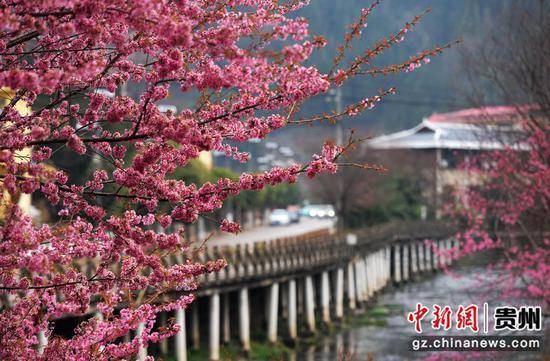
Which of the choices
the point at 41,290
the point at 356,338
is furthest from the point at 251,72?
the point at 356,338

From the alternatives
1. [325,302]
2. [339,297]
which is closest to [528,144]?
[325,302]

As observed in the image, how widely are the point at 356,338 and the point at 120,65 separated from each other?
85.8ft

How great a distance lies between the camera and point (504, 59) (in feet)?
69.6

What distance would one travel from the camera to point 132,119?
5973mm

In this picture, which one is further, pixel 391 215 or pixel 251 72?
pixel 391 215

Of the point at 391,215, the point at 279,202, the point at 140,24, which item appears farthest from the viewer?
the point at 279,202

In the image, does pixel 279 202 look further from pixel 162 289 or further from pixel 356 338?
pixel 162 289

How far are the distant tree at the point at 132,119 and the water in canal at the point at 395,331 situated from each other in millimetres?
11114

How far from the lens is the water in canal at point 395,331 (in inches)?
869

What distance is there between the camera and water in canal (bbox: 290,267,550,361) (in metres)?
22.1

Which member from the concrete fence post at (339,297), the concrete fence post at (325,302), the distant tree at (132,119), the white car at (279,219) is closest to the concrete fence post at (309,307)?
the concrete fence post at (325,302)

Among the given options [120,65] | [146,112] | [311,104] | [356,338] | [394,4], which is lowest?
[356,338]

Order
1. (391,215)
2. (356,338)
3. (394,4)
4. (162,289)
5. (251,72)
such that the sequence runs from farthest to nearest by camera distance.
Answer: (394,4), (391,215), (356,338), (162,289), (251,72)

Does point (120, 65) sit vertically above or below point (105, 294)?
above
